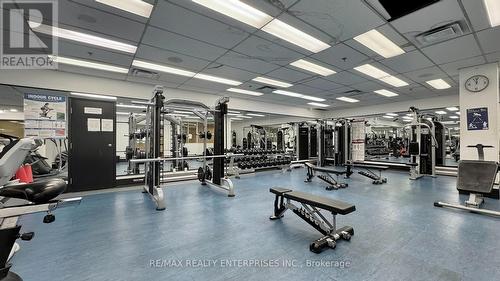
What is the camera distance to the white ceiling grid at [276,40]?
296 centimetres

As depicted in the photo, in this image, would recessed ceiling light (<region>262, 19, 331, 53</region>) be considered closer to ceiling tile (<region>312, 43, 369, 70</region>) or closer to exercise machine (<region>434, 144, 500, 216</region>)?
ceiling tile (<region>312, 43, 369, 70</region>)

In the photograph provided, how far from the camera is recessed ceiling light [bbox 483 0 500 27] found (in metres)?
2.89

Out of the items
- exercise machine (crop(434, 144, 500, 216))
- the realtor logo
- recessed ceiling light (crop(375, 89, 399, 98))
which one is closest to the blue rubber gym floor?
exercise machine (crop(434, 144, 500, 216))

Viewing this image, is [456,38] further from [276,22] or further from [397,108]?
[397,108]

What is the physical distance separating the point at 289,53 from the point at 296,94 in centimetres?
387

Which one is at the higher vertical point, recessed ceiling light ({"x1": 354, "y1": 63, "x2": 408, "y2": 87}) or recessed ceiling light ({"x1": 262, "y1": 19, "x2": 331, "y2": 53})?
recessed ceiling light ({"x1": 262, "y1": 19, "x2": 331, "y2": 53})

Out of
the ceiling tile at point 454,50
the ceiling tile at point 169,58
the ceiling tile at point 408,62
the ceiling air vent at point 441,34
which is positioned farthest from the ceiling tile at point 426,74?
the ceiling tile at point 169,58

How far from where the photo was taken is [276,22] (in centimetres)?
331

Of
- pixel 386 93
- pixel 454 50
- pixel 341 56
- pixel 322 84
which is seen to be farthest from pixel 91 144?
pixel 386 93

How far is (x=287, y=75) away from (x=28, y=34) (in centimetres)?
527

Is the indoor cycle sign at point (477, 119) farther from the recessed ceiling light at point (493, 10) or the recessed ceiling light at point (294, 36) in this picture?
the recessed ceiling light at point (294, 36)

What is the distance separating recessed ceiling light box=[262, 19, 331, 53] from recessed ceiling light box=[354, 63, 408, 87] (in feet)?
5.71

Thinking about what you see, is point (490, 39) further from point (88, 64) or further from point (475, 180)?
point (88, 64)

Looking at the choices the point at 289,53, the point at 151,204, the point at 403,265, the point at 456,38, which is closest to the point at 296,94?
the point at 289,53
